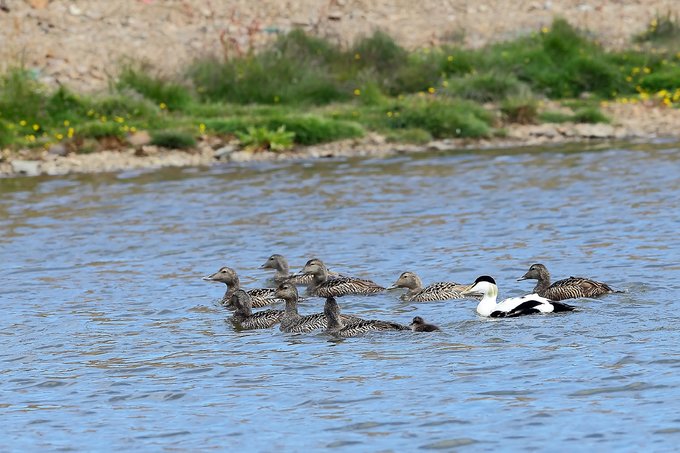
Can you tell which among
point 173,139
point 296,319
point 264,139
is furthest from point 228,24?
point 296,319

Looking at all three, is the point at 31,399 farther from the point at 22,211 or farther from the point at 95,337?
the point at 22,211

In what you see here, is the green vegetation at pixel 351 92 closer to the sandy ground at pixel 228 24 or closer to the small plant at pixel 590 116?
the small plant at pixel 590 116

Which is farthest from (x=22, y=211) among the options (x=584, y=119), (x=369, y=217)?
(x=584, y=119)

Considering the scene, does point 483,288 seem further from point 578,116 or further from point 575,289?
point 578,116

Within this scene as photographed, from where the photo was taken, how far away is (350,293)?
1587 centimetres

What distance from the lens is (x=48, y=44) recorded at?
29359 millimetres

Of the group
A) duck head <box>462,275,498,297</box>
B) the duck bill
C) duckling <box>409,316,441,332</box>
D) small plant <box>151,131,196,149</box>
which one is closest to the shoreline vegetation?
small plant <box>151,131,196,149</box>

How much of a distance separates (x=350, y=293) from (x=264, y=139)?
10565mm

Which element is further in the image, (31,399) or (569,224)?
(569,224)

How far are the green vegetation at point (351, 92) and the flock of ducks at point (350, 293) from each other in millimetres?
9477

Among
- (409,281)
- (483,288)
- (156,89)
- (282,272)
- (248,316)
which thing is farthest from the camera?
(156,89)

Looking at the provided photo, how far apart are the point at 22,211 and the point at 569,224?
815 centimetres

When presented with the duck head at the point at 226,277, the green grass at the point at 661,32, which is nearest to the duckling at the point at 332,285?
the duck head at the point at 226,277

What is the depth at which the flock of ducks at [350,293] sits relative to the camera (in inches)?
552
